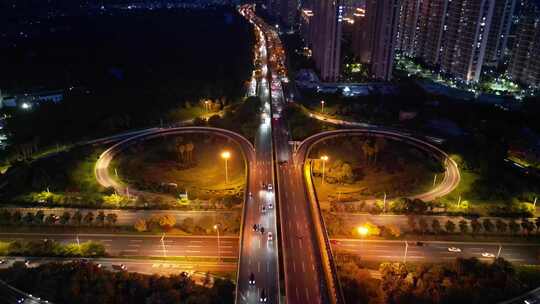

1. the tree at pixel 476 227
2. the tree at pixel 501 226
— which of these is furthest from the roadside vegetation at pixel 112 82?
the tree at pixel 501 226

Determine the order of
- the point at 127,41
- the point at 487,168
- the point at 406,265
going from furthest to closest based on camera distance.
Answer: the point at 127,41 < the point at 487,168 < the point at 406,265

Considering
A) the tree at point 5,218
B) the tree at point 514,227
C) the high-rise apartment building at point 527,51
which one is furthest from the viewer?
the high-rise apartment building at point 527,51

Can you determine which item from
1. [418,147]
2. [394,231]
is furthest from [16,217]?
[418,147]

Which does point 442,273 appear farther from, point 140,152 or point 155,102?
point 155,102

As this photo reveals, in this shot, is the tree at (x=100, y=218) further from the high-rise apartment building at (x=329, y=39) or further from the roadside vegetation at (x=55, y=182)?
the high-rise apartment building at (x=329, y=39)

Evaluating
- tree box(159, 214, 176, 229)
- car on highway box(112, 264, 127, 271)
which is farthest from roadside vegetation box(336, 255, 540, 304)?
car on highway box(112, 264, 127, 271)

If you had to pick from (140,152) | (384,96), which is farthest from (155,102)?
(384,96)

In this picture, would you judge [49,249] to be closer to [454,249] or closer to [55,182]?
[55,182]
